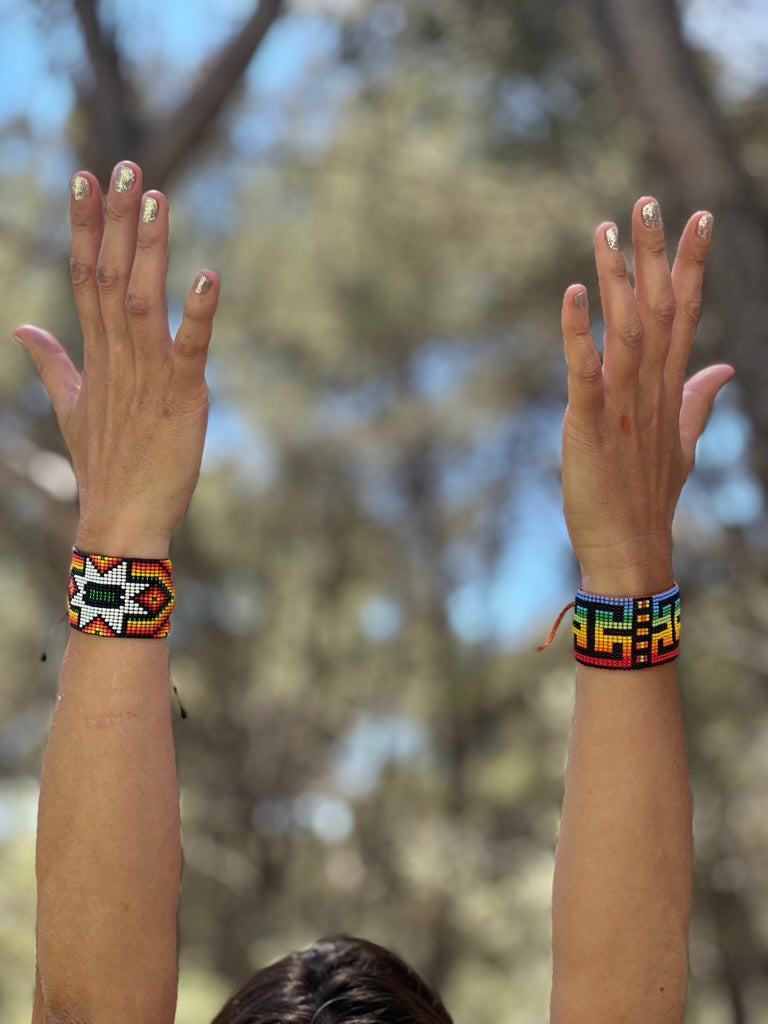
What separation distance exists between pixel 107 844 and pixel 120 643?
7.1 inches

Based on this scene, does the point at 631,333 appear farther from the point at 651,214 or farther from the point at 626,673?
the point at 626,673

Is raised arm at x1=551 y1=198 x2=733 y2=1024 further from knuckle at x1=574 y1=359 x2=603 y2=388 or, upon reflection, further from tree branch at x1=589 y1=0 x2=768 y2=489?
tree branch at x1=589 y1=0 x2=768 y2=489

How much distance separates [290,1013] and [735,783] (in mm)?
9945

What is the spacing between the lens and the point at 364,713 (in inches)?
440

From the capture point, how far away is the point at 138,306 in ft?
3.85

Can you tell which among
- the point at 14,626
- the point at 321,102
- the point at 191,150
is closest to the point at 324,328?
the point at 321,102

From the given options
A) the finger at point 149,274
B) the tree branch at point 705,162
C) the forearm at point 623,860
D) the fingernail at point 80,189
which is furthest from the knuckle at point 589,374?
the tree branch at point 705,162

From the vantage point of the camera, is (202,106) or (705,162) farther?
(202,106)

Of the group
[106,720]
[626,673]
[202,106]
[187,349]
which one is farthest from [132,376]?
[202,106]

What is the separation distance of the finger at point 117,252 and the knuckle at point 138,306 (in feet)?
0.05

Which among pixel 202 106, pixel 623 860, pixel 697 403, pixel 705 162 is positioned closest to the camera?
pixel 623 860

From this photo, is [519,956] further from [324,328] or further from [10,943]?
[324,328]

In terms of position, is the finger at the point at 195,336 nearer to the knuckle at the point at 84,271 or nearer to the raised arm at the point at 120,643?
the raised arm at the point at 120,643

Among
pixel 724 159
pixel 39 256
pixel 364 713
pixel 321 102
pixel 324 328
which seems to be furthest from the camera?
pixel 364 713
